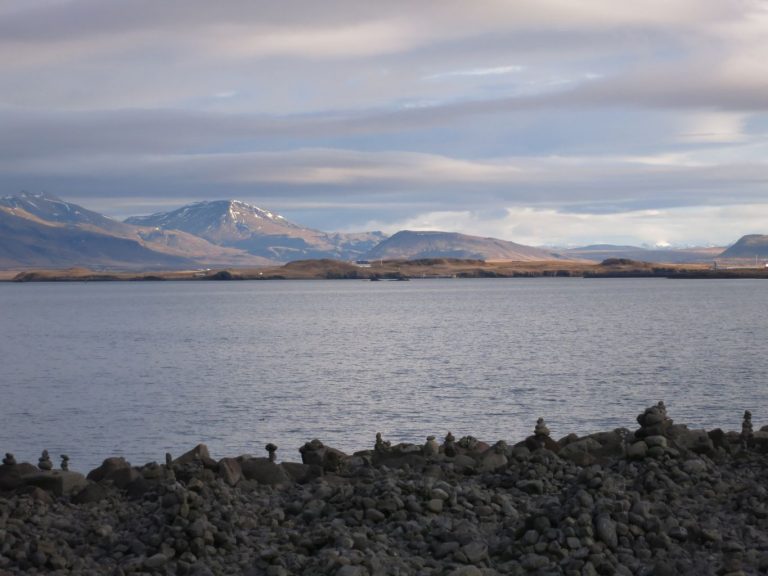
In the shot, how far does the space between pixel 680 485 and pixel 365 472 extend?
5.98 m

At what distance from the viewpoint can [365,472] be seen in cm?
2011

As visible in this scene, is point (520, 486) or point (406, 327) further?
point (406, 327)

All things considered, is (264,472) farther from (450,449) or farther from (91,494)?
(450,449)

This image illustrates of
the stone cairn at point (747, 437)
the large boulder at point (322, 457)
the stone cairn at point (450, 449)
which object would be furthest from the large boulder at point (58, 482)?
the stone cairn at point (747, 437)

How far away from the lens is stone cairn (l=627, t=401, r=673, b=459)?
1925 centimetres

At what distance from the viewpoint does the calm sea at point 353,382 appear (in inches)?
1480

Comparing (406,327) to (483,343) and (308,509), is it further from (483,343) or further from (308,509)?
(308,509)

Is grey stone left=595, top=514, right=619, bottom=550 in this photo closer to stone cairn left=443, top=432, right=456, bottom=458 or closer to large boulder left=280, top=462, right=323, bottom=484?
stone cairn left=443, top=432, right=456, bottom=458

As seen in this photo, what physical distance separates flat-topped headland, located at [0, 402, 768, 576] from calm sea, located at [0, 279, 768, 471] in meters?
11.9

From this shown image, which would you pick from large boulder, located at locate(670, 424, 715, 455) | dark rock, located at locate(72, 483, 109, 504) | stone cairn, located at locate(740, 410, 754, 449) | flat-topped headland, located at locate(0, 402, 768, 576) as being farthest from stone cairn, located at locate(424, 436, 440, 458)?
dark rock, located at locate(72, 483, 109, 504)

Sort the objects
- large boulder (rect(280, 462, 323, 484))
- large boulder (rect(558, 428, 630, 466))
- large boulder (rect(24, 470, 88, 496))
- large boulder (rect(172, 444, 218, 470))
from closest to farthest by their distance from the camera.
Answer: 1. large boulder (rect(24, 470, 88, 496))
2. large boulder (rect(172, 444, 218, 470))
3. large boulder (rect(280, 462, 323, 484))
4. large boulder (rect(558, 428, 630, 466))

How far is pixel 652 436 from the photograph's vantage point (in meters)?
19.8

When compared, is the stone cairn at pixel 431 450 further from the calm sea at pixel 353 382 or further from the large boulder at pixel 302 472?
the calm sea at pixel 353 382

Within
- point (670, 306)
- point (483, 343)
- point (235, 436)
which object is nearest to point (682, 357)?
point (483, 343)
